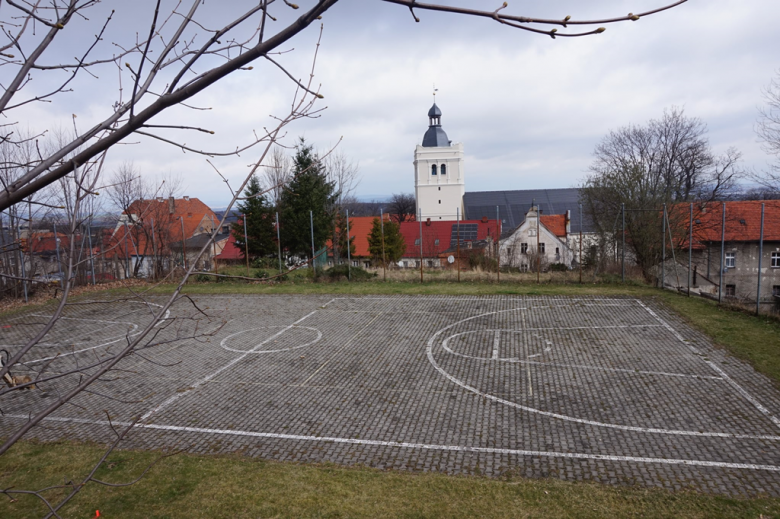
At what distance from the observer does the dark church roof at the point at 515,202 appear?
62250 mm

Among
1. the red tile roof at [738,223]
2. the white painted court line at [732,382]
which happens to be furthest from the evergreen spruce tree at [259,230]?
the red tile roof at [738,223]

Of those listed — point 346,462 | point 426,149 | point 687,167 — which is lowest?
point 346,462

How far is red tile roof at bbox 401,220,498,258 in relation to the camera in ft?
105

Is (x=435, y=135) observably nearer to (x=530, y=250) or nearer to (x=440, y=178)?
(x=440, y=178)

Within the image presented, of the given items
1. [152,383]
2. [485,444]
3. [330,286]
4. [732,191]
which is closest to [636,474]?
[485,444]

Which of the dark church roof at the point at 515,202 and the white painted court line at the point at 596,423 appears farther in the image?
the dark church roof at the point at 515,202

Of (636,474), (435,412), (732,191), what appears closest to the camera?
(636,474)

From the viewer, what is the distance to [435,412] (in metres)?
8.45

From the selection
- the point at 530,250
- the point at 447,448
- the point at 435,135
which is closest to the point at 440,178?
the point at 435,135

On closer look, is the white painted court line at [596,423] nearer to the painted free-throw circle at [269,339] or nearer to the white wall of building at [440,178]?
the painted free-throw circle at [269,339]

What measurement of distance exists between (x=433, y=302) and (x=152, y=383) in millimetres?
9382

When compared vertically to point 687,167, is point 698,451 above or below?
below

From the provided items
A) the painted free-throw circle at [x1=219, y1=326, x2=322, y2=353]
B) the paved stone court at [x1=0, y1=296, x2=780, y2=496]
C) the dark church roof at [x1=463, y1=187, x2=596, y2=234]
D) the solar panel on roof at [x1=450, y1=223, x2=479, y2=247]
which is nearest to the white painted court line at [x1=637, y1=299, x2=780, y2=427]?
the paved stone court at [x1=0, y1=296, x2=780, y2=496]

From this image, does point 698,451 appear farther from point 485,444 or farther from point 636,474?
point 485,444
